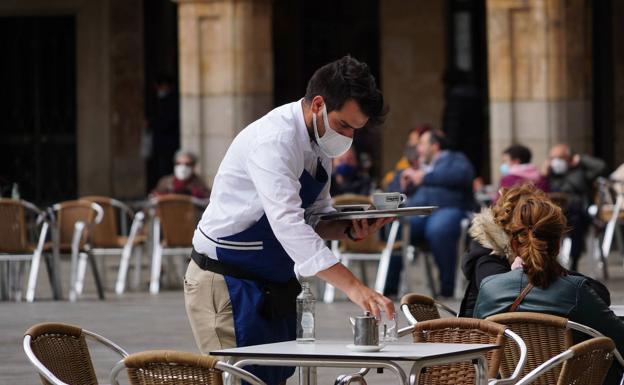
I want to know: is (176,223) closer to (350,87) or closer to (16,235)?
(16,235)

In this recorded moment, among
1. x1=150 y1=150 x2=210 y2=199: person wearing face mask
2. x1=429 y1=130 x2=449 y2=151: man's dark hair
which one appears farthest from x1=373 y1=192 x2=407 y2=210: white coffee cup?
x1=150 y1=150 x2=210 y2=199: person wearing face mask

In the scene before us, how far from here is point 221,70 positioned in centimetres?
1750

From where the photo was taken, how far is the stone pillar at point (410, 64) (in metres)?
20.3

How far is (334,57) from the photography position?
2209 cm

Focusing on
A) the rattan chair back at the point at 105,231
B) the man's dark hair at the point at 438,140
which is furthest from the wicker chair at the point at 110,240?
the man's dark hair at the point at 438,140

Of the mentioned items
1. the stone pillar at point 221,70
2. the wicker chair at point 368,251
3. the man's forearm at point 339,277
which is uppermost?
the stone pillar at point 221,70

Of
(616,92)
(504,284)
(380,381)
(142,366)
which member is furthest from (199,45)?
(142,366)

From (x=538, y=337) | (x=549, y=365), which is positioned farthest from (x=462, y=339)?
(x=549, y=365)

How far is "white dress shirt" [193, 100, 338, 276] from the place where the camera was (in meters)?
5.55

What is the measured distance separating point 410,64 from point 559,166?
18.5 feet

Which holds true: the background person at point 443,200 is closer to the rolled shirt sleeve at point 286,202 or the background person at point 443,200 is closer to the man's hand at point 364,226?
the man's hand at point 364,226

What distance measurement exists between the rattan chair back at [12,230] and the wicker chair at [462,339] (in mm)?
7784

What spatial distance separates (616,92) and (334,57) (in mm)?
3848

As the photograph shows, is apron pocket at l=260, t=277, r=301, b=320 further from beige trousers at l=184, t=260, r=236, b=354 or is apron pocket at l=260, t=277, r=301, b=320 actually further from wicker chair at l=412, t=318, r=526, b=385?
wicker chair at l=412, t=318, r=526, b=385
